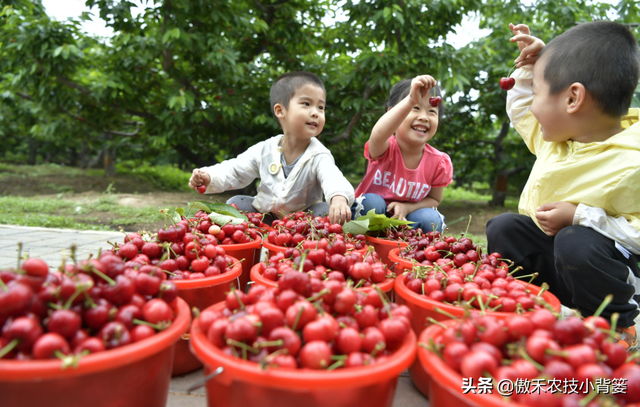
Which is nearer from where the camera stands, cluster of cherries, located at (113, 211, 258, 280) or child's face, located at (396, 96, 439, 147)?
cluster of cherries, located at (113, 211, 258, 280)

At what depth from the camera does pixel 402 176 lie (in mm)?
2705

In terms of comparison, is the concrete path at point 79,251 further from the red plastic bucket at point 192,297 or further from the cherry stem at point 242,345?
the cherry stem at point 242,345

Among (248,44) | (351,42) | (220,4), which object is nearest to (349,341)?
(220,4)

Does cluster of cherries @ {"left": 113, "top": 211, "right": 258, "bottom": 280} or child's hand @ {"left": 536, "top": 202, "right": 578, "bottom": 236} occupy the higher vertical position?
child's hand @ {"left": 536, "top": 202, "right": 578, "bottom": 236}

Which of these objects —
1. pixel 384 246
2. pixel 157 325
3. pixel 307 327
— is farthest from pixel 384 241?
pixel 157 325

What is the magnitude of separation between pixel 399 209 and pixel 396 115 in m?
0.66

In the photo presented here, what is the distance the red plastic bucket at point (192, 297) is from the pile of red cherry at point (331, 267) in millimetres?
160

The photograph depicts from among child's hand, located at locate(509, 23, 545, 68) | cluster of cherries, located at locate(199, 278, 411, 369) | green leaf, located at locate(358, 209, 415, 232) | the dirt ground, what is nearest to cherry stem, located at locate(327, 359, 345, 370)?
cluster of cherries, located at locate(199, 278, 411, 369)

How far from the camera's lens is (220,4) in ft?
15.6

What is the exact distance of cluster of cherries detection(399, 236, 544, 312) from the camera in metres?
1.11

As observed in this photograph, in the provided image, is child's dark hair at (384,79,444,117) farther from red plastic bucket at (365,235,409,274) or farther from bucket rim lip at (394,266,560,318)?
bucket rim lip at (394,266,560,318)

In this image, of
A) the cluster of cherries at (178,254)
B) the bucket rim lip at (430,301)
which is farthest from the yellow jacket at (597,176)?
the cluster of cherries at (178,254)

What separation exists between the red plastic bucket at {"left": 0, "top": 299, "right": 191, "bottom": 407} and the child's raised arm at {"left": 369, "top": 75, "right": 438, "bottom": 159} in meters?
1.69

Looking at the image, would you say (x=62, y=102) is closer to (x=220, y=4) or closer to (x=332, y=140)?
(x=220, y=4)
